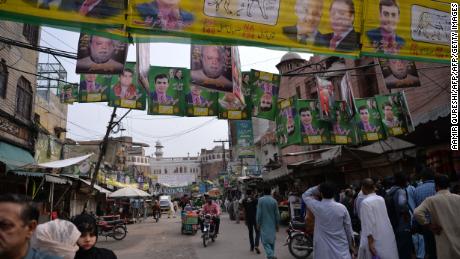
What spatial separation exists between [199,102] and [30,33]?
1144cm

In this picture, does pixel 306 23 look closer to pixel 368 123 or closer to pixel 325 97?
pixel 325 97

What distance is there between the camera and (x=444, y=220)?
4.25m

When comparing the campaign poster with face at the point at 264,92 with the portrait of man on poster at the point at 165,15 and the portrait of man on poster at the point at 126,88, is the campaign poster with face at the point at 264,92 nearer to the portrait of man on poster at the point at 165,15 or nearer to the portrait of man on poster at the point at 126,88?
the portrait of man on poster at the point at 126,88

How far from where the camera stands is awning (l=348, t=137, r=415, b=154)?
12502 millimetres

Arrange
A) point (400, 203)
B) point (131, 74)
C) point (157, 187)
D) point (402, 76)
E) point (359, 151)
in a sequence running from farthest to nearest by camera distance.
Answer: point (157, 187) < point (359, 151) < point (131, 74) < point (402, 76) < point (400, 203)

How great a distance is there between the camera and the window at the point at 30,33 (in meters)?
15.9

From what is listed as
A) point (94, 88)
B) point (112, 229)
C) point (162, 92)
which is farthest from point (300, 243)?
point (112, 229)

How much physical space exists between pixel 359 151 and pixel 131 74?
846 centimetres

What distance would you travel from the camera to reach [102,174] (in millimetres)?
29031

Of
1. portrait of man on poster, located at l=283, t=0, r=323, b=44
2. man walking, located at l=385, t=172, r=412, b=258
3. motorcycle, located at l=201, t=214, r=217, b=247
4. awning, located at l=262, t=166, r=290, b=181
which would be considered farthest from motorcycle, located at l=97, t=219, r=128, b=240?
portrait of man on poster, located at l=283, t=0, r=323, b=44

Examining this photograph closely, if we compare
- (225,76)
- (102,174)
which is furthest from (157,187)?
(225,76)

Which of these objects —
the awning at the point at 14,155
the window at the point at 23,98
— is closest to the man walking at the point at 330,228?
the awning at the point at 14,155

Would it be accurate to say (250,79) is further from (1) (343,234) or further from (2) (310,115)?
(1) (343,234)

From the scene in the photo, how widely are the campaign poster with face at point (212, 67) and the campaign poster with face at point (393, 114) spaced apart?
306 inches
